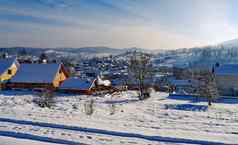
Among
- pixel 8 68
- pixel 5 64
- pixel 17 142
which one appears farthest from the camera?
pixel 5 64

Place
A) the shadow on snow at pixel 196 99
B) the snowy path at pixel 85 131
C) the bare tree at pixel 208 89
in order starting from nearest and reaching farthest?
1. the snowy path at pixel 85 131
2. the bare tree at pixel 208 89
3. the shadow on snow at pixel 196 99

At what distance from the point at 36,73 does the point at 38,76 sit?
3.54 ft

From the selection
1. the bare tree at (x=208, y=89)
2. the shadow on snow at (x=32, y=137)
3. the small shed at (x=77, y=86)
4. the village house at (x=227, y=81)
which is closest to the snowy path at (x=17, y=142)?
the shadow on snow at (x=32, y=137)

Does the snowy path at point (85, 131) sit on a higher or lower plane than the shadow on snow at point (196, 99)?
higher

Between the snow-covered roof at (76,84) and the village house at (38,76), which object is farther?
the village house at (38,76)

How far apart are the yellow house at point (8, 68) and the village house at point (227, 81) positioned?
34105mm

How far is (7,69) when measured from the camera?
52.5 meters

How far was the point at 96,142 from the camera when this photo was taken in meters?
9.45

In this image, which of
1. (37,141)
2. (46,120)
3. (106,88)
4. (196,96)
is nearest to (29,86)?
(106,88)

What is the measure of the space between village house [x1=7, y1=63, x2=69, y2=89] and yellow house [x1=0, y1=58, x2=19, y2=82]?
3.62 ft

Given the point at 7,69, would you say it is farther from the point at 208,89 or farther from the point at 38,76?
the point at 208,89

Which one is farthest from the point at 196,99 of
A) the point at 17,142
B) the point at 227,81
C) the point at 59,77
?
the point at 17,142

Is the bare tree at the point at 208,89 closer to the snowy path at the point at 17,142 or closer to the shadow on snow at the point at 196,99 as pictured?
the shadow on snow at the point at 196,99

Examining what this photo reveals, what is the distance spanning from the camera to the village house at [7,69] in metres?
51.6
